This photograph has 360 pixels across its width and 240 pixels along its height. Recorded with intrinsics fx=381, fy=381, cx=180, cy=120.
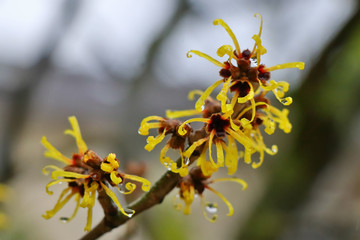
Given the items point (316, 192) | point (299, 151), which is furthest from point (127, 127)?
point (316, 192)

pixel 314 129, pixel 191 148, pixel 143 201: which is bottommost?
pixel 143 201

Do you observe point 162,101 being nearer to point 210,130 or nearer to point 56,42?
point 56,42

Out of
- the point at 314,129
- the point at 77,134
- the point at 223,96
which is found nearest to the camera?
the point at 223,96

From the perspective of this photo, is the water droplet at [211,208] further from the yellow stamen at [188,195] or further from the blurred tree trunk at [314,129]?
the blurred tree trunk at [314,129]

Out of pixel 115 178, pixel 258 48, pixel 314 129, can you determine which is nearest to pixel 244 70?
pixel 258 48

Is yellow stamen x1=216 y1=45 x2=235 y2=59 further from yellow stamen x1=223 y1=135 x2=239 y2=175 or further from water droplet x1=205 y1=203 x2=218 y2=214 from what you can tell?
water droplet x1=205 y1=203 x2=218 y2=214

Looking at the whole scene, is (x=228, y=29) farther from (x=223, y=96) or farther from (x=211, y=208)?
(x=211, y=208)

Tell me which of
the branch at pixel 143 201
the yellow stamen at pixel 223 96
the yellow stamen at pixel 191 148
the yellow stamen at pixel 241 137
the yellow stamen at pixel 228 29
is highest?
the yellow stamen at pixel 228 29

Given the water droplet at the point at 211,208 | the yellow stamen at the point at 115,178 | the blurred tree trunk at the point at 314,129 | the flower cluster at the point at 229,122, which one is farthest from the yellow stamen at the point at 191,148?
the blurred tree trunk at the point at 314,129

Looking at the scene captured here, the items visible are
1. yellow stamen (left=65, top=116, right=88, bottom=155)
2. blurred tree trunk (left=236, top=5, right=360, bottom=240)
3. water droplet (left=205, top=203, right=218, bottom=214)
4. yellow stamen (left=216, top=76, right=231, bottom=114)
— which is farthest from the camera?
blurred tree trunk (left=236, top=5, right=360, bottom=240)

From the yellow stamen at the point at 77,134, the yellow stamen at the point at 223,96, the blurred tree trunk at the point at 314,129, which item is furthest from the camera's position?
the blurred tree trunk at the point at 314,129

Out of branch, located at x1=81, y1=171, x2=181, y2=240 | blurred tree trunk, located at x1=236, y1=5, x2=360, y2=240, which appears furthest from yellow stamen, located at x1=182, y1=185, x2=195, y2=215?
blurred tree trunk, located at x1=236, y1=5, x2=360, y2=240
